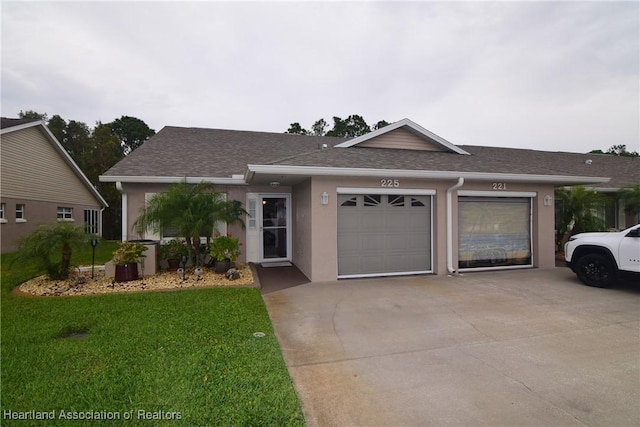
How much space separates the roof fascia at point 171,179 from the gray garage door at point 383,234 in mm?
3851

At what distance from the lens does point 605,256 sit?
6.83 metres

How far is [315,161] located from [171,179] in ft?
16.3

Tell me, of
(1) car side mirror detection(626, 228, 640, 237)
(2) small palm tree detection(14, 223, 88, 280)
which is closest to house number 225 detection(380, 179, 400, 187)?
(1) car side mirror detection(626, 228, 640, 237)

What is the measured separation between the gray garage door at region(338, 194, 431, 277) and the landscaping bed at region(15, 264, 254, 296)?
2739 millimetres

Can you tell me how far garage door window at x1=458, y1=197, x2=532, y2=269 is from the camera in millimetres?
8750

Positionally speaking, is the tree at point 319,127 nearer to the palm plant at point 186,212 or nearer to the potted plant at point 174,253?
the potted plant at point 174,253

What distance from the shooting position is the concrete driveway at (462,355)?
8.59ft

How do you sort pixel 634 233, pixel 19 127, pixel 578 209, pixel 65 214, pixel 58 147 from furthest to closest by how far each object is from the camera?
1. pixel 65 214
2. pixel 58 147
3. pixel 19 127
4. pixel 578 209
5. pixel 634 233

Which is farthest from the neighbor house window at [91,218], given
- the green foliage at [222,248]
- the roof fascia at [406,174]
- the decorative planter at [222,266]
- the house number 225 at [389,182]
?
the house number 225 at [389,182]

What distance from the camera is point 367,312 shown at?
5277mm

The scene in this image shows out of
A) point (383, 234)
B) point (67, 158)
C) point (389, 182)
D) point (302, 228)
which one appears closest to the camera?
point (389, 182)

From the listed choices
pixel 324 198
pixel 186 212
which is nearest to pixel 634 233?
pixel 324 198

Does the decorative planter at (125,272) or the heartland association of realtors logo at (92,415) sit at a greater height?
the decorative planter at (125,272)

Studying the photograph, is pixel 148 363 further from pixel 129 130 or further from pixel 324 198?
pixel 129 130
